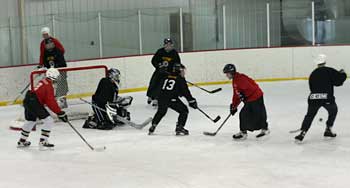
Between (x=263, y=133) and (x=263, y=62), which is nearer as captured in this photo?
Result: (x=263, y=133)

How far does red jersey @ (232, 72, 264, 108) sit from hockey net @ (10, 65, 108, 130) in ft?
9.47

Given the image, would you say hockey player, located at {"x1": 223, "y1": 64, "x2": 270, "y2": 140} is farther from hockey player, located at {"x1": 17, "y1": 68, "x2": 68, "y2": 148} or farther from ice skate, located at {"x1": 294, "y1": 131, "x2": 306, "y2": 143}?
hockey player, located at {"x1": 17, "y1": 68, "x2": 68, "y2": 148}

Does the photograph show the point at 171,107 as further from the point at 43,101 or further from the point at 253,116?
the point at 43,101

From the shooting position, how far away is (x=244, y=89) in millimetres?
7438

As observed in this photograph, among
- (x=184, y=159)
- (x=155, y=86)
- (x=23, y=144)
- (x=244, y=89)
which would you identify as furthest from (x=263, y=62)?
(x=184, y=159)

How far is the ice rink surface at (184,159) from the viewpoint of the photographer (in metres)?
5.80

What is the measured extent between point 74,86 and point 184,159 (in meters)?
3.79

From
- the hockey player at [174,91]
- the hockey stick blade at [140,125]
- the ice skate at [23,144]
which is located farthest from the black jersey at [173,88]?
the ice skate at [23,144]

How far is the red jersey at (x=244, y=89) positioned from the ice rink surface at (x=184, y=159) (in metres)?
0.49

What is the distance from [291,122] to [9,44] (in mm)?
6125

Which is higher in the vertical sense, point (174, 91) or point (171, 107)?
point (174, 91)

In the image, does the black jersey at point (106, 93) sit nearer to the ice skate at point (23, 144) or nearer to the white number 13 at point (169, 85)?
the white number 13 at point (169, 85)

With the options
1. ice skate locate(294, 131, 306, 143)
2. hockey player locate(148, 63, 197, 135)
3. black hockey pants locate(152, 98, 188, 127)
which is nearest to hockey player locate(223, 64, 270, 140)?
ice skate locate(294, 131, 306, 143)

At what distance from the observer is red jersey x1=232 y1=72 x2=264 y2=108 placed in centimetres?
742
